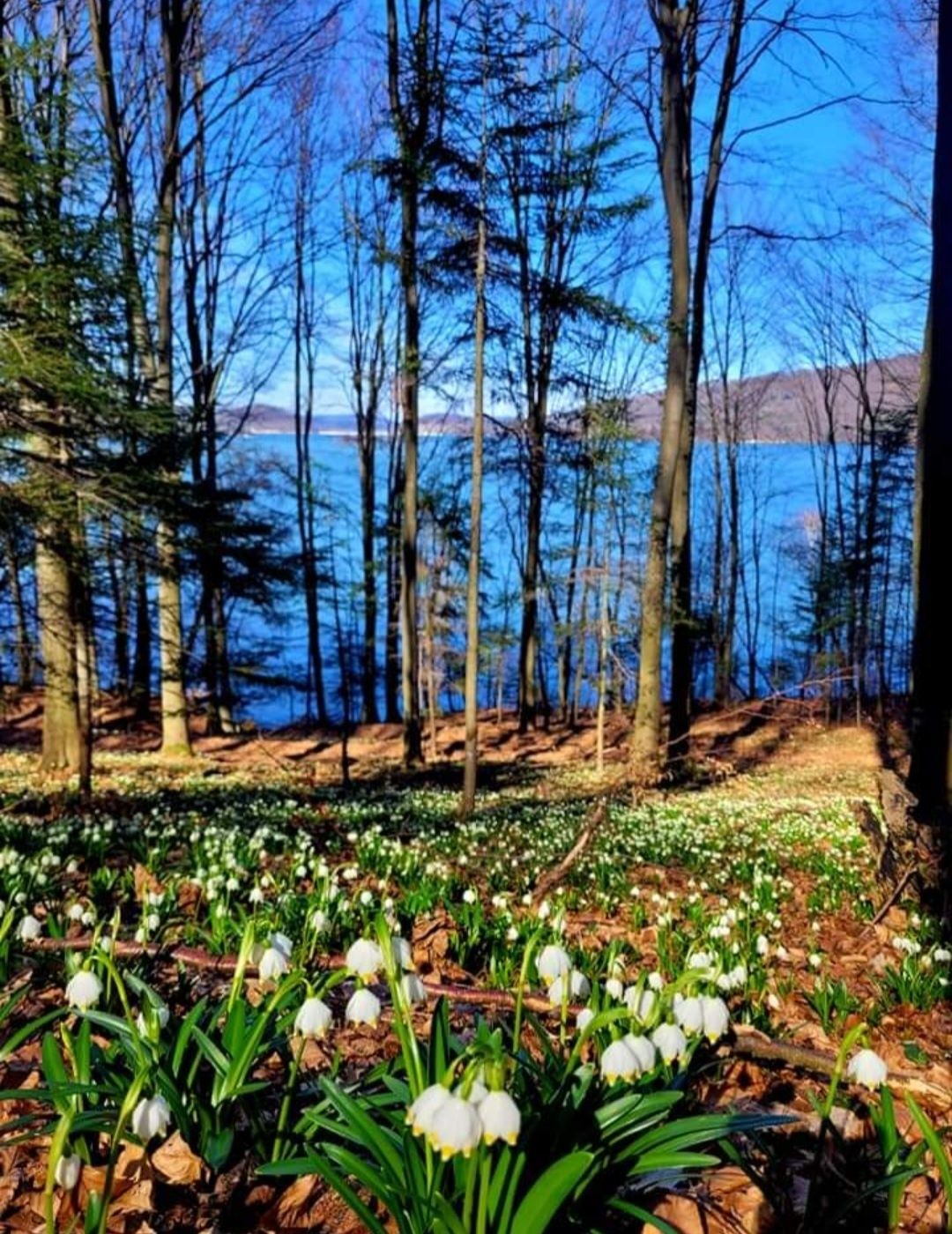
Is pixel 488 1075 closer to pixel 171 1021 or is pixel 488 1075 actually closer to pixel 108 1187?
pixel 108 1187

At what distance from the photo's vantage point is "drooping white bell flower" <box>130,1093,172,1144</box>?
1.60m

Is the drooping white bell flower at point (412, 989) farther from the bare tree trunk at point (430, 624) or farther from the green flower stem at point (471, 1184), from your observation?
the bare tree trunk at point (430, 624)

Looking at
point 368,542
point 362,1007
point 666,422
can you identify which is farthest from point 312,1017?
point 368,542

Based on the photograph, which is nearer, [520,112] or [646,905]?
[646,905]

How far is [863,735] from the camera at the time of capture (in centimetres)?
1916

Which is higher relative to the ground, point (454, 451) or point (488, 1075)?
point (454, 451)

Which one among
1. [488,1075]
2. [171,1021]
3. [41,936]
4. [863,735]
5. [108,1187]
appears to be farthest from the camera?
[863,735]

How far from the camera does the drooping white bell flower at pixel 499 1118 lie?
1221 mm

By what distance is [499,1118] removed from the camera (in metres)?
1.23

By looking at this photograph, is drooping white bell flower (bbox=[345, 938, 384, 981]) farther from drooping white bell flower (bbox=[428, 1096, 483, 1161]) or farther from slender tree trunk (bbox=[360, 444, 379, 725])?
slender tree trunk (bbox=[360, 444, 379, 725])

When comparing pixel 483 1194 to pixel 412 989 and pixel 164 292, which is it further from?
pixel 164 292

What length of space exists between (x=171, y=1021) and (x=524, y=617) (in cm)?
1879

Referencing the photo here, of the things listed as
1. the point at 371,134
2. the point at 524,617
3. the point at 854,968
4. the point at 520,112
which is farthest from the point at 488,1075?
the point at 371,134

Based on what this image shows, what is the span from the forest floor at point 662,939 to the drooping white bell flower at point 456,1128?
0.74 m
